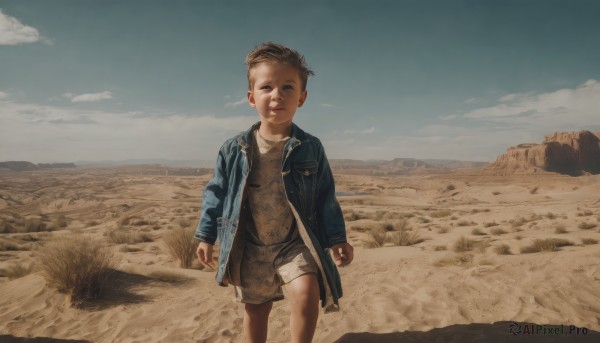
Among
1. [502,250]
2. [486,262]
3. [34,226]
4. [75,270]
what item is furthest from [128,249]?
[34,226]

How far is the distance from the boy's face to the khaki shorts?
32.0 inches

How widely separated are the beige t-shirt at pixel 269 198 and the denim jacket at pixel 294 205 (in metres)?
0.06

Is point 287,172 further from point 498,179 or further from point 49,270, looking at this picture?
point 498,179

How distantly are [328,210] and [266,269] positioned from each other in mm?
539

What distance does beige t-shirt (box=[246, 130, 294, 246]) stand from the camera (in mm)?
2123

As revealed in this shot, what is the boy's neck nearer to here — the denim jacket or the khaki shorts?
the denim jacket

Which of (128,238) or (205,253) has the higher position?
(205,253)

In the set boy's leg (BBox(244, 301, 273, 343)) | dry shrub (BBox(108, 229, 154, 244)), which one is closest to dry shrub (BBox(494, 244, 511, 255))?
boy's leg (BBox(244, 301, 273, 343))

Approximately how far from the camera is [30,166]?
150m

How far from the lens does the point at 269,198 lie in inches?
83.8

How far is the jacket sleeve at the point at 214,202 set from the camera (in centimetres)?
219

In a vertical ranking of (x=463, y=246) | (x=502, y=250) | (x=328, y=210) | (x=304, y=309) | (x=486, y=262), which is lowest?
(x=463, y=246)

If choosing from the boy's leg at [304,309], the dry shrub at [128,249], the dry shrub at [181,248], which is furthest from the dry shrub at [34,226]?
the boy's leg at [304,309]

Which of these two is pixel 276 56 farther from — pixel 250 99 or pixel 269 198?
pixel 269 198
